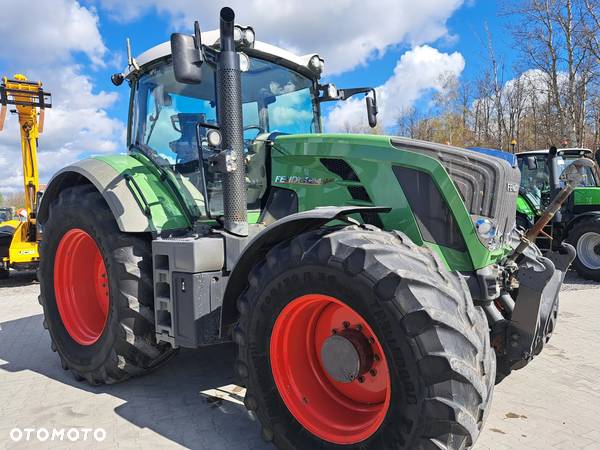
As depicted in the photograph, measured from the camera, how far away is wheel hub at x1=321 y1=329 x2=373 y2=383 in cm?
236

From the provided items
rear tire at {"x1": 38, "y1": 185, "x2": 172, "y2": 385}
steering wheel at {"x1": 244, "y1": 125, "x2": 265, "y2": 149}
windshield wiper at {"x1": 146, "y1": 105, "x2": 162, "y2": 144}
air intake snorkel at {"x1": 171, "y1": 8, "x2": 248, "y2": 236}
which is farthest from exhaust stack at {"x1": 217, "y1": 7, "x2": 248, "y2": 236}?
windshield wiper at {"x1": 146, "y1": 105, "x2": 162, "y2": 144}

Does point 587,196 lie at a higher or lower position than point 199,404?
higher

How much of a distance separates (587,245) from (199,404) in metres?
7.92

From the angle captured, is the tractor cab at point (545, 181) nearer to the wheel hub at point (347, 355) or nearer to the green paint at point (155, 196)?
the green paint at point (155, 196)

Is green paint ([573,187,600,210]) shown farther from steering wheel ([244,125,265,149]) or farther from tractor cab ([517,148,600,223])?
steering wheel ([244,125,265,149])

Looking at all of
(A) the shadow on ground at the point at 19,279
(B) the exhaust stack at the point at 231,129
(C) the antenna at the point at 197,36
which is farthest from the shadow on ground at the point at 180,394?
(A) the shadow on ground at the point at 19,279

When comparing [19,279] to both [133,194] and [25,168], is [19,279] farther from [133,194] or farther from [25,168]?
[133,194]

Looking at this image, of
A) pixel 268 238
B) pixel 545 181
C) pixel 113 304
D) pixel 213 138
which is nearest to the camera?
pixel 268 238

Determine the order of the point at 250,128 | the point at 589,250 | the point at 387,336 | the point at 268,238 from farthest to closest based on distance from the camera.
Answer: the point at 589,250 < the point at 250,128 < the point at 268,238 < the point at 387,336

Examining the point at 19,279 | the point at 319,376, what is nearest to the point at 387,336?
the point at 319,376

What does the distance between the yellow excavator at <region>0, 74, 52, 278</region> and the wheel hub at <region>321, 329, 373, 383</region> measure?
26.0 feet

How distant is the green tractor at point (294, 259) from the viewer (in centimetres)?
213

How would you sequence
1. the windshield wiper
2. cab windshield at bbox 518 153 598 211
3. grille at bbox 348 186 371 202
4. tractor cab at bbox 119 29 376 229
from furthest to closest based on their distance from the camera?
cab windshield at bbox 518 153 598 211
the windshield wiper
tractor cab at bbox 119 29 376 229
grille at bbox 348 186 371 202

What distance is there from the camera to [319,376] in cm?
270
